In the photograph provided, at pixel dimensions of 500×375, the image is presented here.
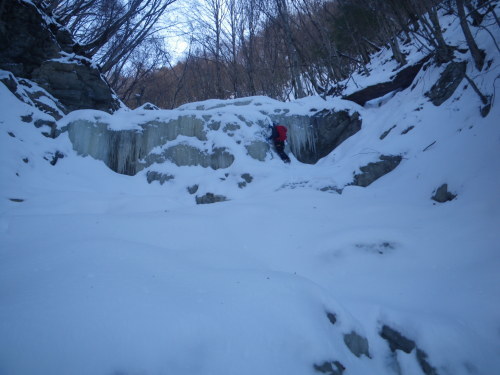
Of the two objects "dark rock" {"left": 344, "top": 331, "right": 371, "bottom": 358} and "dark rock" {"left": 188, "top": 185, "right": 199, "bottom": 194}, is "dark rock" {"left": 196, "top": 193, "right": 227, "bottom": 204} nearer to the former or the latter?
"dark rock" {"left": 188, "top": 185, "right": 199, "bottom": 194}

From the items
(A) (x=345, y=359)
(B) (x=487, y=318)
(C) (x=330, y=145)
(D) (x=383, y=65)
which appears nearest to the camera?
(A) (x=345, y=359)

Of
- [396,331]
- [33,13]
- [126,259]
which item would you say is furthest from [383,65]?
[33,13]

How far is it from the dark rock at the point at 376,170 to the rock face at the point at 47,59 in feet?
25.8

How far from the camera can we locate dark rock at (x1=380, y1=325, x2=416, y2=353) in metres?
1.93

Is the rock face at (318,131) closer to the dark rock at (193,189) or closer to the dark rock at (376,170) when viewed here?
the dark rock at (376,170)

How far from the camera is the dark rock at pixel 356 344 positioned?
184cm

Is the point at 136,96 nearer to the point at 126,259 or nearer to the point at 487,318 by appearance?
the point at 126,259

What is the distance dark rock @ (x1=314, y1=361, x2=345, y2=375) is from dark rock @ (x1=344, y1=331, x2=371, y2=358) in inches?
10.5

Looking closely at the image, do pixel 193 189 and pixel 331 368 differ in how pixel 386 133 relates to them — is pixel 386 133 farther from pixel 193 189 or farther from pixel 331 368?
pixel 331 368

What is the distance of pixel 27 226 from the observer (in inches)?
114

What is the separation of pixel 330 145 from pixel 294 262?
5.88 metres

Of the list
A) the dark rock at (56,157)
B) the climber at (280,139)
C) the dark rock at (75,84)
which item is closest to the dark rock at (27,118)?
the dark rock at (56,157)

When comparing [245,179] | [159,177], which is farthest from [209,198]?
[159,177]

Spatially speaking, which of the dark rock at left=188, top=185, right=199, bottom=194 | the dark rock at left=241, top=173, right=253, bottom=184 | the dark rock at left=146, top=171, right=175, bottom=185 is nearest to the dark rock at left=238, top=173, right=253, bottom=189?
the dark rock at left=241, top=173, right=253, bottom=184
